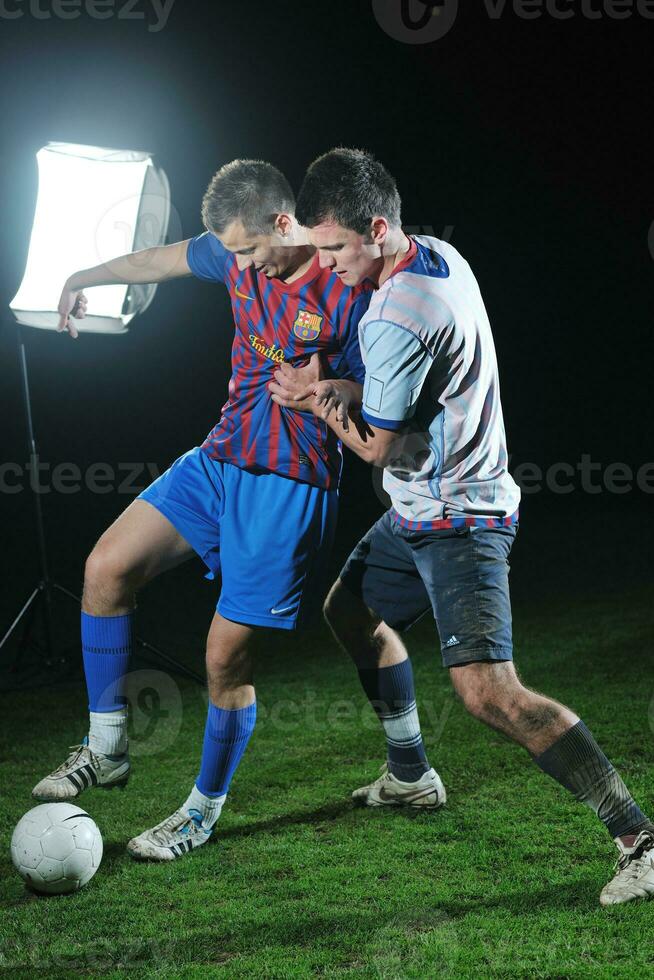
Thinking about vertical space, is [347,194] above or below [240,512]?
above

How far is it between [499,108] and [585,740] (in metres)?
6.56

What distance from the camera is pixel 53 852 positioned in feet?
6.56

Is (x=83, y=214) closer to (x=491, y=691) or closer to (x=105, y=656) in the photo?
(x=105, y=656)

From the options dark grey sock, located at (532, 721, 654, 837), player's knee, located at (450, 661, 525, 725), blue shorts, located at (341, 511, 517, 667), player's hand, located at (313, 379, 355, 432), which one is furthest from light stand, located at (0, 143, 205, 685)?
dark grey sock, located at (532, 721, 654, 837)

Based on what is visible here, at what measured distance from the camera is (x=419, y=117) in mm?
7113

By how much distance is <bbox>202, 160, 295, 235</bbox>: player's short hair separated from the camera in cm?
210

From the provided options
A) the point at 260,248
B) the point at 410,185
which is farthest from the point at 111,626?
the point at 410,185

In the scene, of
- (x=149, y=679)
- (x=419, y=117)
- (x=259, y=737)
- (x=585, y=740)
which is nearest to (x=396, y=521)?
(x=585, y=740)

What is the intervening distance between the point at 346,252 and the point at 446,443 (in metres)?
0.41

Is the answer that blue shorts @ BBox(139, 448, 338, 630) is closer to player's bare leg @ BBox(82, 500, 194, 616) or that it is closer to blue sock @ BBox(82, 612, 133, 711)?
player's bare leg @ BBox(82, 500, 194, 616)

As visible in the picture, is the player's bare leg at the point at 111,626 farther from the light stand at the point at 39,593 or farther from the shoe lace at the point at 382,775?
the light stand at the point at 39,593

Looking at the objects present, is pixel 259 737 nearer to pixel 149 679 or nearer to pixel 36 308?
pixel 149 679

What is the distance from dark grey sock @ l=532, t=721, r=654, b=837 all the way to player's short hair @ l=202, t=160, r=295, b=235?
47.0 inches

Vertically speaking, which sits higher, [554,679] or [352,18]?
[352,18]
